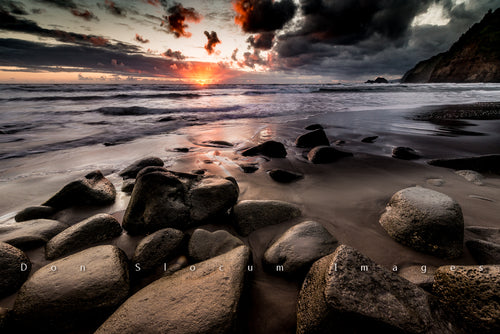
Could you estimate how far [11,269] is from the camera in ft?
5.20

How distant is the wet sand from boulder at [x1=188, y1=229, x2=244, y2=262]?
0.87ft

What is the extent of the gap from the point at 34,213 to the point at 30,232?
0.57 meters

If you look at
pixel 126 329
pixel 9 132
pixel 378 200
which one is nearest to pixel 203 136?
pixel 378 200

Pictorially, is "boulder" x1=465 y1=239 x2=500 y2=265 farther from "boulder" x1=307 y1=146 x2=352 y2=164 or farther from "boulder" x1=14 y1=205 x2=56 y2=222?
"boulder" x1=14 y1=205 x2=56 y2=222

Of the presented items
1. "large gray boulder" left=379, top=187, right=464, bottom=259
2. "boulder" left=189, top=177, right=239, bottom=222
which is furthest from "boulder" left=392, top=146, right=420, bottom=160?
"boulder" left=189, top=177, right=239, bottom=222

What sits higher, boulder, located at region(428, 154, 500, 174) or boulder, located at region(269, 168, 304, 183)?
boulder, located at region(428, 154, 500, 174)

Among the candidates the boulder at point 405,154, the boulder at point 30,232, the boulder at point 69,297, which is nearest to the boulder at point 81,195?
the boulder at point 30,232

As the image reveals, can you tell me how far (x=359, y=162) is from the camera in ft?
12.6

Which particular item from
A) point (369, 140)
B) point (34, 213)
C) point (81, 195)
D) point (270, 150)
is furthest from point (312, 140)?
point (34, 213)

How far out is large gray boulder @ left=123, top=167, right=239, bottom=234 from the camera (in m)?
2.12

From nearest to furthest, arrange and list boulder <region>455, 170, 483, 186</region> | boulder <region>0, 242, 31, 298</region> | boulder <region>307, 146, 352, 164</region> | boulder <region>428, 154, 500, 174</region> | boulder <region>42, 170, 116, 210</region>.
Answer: boulder <region>0, 242, 31, 298</region> < boulder <region>42, 170, 116, 210</region> < boulder <region>455, 170, 483, 186</region> < boulder <region>428, 154, 500, 174</region> < boulder <region>307, 146, 352, 164</region>

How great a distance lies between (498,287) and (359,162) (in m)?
2.98

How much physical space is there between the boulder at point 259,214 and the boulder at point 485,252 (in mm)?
1379

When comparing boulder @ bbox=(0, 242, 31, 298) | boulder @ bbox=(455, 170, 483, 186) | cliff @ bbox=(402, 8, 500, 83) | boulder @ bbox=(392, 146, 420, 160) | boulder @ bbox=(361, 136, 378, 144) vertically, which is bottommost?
boulder @ bbox=(0, 242, 31, 298)
